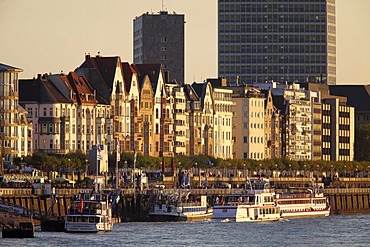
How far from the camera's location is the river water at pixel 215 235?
142500 mm

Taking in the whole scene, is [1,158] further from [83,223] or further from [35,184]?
[83,223]

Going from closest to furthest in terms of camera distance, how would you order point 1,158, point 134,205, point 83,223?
point 83,223 < point 134,205 < point 1,158

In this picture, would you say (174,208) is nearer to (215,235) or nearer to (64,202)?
(64,202)

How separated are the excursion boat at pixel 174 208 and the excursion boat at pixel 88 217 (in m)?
25.6

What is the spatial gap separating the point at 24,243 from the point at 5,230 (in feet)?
20.3

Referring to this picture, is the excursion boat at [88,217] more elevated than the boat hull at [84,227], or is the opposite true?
the excursion boat at [88,217]

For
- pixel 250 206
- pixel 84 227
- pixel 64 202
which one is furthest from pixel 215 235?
pixel 250 206

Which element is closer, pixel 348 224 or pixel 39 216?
pixel 39 216

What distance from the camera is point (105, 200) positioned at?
15975 centimetres

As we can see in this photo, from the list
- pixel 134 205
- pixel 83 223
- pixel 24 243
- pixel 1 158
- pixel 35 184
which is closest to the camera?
pixel 24 243

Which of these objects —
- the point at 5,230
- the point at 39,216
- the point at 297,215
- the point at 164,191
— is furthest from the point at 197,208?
the point at 5,230

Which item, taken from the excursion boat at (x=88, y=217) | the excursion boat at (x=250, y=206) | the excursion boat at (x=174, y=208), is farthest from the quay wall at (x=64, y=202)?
the excursion boat at (x=88, y=217)

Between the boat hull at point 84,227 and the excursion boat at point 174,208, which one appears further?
the excursion boat at point 174,208

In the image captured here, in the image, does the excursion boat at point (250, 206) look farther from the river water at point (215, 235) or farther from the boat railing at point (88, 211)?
the boat railing at point (88, 211)
